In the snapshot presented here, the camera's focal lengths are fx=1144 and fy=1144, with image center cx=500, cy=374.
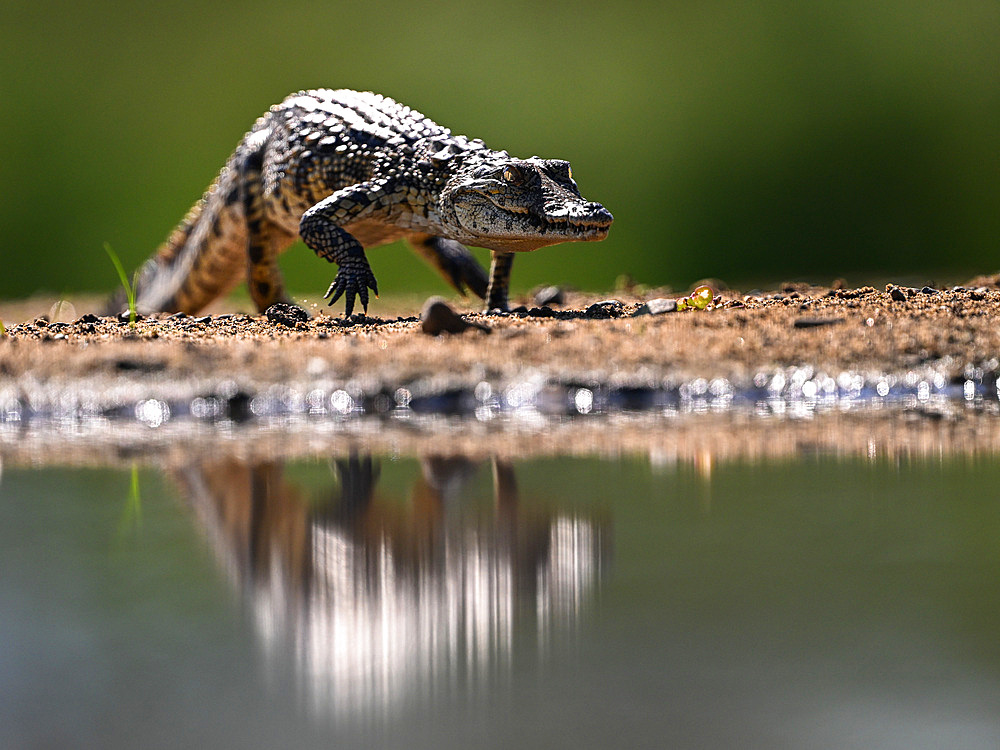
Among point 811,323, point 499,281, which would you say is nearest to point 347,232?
point 499,281

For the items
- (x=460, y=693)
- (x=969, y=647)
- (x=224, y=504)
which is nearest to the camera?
(x=460, y=693)

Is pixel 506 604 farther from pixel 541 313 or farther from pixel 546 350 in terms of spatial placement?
pixel 541 313

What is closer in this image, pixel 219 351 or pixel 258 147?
pixel 219 351

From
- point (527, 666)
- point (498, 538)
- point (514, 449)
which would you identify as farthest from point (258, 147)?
point (527, 666)

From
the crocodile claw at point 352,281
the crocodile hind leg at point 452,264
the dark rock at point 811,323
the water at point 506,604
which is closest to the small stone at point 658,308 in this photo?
the dark rock at point 811,323

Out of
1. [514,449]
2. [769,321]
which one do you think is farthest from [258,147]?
[514,449]

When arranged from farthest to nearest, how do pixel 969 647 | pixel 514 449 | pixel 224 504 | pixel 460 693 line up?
pixel 514 449 → pixel 224 504 → pixel 969 647 → pixel 460 693

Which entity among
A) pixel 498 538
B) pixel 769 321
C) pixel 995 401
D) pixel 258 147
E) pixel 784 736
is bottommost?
pixel 784 736

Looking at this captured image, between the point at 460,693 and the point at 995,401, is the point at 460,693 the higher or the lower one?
the lower one

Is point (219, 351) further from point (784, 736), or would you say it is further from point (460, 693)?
point (784, 736)
